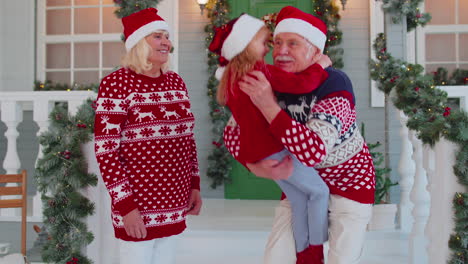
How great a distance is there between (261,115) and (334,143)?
25 centimetres

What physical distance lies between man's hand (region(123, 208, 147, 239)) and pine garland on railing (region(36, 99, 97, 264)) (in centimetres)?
71

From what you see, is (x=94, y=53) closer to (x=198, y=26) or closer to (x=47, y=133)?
(x=198, y=26)

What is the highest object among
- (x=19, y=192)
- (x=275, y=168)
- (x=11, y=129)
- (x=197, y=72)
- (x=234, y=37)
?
(x=197, y=72)

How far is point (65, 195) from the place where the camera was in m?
2.36

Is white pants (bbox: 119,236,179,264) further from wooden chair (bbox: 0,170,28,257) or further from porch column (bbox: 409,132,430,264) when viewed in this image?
porch column (bbox: 409,132,430,264)

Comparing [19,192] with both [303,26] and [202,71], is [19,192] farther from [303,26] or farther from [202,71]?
[202,71]

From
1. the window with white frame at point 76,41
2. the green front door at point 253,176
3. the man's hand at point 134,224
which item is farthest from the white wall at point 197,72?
the man's hand at point 134,224

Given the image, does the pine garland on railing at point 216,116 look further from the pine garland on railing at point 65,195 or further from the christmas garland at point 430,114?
the pine garland on railing at point 65,195

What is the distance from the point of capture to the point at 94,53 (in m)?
5.84

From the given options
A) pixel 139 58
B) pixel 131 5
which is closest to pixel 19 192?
pixel 139 58

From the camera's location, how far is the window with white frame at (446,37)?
529cm

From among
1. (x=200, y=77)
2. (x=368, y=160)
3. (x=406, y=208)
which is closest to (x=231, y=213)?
(x=406, y=208)

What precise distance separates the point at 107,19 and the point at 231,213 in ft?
10.8

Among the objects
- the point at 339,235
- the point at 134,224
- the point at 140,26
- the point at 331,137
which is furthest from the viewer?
the point at 140,26
